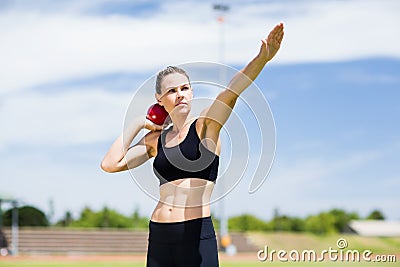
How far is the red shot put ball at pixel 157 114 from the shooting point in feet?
9.94

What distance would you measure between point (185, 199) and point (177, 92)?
428 mm

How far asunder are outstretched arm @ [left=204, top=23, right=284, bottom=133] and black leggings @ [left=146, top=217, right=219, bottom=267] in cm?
40

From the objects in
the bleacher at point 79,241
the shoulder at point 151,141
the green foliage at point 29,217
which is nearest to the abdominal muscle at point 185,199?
the shoulder at point 151,141

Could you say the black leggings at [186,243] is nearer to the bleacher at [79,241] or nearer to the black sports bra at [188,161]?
the black sports bra at [188,161]

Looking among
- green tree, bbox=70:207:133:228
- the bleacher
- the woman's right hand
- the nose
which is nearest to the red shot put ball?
the woman's right hand

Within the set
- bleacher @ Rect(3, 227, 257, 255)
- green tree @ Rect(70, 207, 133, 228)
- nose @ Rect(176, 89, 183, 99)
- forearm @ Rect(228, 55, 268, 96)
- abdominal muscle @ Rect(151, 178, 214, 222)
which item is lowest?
bleacher @ Rect(3, 227, 257, 255)

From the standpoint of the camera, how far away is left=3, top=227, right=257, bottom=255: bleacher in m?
23.7

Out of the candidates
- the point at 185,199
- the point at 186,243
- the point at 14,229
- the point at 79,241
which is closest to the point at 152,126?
the point at 185,199

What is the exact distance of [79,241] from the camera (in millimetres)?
24266

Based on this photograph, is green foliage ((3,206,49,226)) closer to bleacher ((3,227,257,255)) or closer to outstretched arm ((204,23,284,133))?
bleacher ((3,227,257,255))

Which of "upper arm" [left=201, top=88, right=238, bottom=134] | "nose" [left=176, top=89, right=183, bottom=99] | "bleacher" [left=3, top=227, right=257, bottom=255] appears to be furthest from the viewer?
"bleacher" [left=3, top=227, right=257, bottom=255]

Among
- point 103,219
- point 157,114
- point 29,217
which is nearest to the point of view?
point 157,114

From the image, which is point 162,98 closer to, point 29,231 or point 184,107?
point 184,107

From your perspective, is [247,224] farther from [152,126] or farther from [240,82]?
[240,82]
